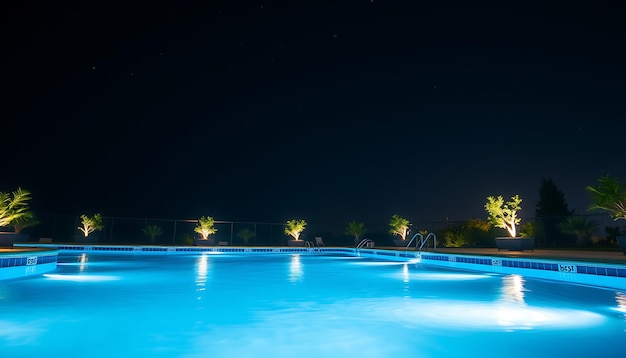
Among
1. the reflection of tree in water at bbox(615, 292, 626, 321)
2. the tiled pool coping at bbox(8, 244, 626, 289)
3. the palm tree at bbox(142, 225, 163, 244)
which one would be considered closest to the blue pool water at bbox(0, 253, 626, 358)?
the reflection of tree in water at bbox(615, 292, 626, 321)

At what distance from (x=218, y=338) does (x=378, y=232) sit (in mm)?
26954

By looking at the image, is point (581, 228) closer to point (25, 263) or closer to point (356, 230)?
point (356, 230)

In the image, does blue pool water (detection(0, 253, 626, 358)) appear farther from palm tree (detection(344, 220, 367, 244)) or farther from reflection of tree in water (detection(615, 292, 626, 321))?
palm tree (detection(344, 220, 367, 244))

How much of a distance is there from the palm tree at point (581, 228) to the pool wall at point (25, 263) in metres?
21.6

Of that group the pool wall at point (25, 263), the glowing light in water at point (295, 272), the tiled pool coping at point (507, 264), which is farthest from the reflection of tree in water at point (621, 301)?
the pool wall at point (25, 263)

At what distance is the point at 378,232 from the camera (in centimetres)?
2919

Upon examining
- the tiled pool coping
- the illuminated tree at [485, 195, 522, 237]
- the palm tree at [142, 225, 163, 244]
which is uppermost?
the illuminated tree at [485, 195, 522, 237]

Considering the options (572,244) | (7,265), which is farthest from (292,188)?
(7,265)

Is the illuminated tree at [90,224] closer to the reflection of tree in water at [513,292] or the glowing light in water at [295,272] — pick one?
the glowing light in water at [295,272]

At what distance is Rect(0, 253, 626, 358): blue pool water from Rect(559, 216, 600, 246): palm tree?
13.9 metres

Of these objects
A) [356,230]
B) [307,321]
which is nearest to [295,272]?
[307,321]

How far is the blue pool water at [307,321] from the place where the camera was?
280 centimetres

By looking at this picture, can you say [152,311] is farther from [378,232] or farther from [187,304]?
[378,232]

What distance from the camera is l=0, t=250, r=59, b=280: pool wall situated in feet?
25.3
